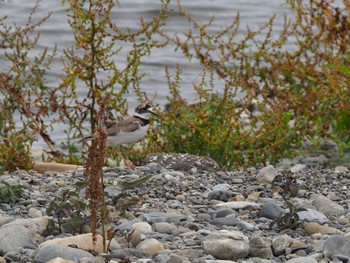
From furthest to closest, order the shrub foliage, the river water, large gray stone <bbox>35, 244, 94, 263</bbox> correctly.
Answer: the river water < the shrub foliage < large gray stone <bbox>35, 244, 94, 263</bbox>

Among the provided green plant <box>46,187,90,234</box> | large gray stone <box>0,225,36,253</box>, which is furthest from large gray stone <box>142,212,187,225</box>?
large gray stone <box>0,225,36,253</box>

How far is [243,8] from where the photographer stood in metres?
20.1

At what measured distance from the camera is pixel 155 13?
1897cm

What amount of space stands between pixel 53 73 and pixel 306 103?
6.87 metres

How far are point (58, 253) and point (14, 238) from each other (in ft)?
1.24

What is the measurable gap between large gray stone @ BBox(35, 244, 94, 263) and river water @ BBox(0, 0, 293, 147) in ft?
32.5

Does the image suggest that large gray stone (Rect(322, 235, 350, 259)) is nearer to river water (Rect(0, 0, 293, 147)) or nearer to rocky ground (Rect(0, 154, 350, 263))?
rocky ground (Rect(0, 154, 350, 263))

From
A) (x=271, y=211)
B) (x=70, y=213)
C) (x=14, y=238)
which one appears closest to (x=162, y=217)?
(x=70, y=213)

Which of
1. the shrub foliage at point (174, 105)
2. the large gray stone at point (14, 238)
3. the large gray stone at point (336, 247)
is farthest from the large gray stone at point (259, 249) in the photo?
the shrub foliage at point (174, 105)

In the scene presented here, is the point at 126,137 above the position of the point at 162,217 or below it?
below

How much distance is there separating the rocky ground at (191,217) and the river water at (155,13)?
8.01 m

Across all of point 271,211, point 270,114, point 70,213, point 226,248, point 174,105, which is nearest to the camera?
point 226,248

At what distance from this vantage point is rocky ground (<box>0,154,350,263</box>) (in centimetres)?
551

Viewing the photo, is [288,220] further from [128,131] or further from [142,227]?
[128,131]
